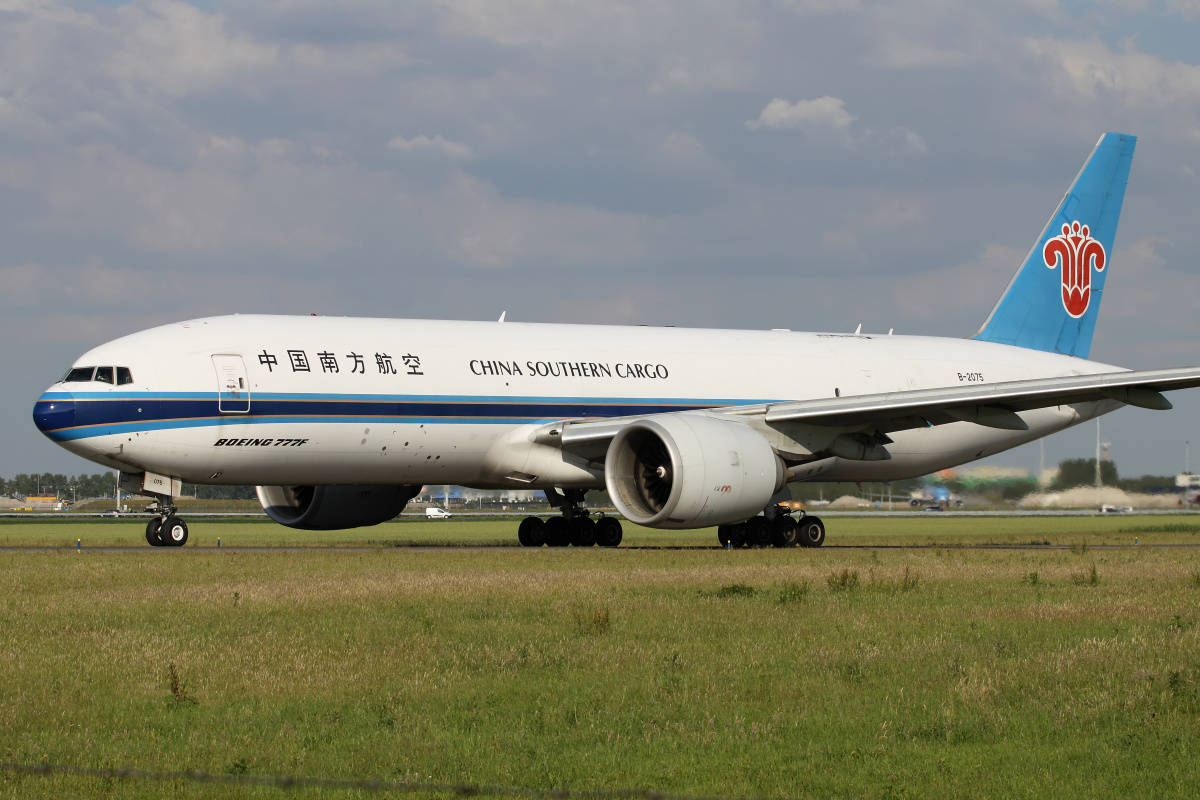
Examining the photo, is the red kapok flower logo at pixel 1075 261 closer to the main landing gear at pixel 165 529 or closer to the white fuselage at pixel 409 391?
the white fuselage at pixel 409 391

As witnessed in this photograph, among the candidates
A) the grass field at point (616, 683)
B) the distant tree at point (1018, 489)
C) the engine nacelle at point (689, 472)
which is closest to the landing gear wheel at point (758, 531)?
the engine nacelle at point (689, 472)

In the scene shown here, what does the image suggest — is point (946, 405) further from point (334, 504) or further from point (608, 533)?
point (334, 504)

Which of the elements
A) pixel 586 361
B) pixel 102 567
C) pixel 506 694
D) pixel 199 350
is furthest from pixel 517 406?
pixel 506 694

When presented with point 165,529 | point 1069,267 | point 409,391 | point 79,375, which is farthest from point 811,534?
point 79,375

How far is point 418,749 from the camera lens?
7348 millimetres

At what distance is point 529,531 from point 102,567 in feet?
36.1

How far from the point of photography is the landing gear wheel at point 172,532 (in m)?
23.2

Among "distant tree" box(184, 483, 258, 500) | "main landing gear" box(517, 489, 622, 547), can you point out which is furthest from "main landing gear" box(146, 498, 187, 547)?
"distant tree" box(184, 483, 258, 500)

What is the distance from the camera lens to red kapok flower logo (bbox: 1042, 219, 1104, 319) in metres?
32.8

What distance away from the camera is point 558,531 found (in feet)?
90.6

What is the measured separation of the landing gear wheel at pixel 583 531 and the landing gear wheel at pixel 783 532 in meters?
3.74

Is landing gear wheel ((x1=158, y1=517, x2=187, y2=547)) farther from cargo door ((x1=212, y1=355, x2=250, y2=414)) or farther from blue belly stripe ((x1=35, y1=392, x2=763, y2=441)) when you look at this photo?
cargo door ((x1=212, y1=355, x2=250, y2=414))

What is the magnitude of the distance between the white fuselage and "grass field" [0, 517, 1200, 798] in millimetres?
5622

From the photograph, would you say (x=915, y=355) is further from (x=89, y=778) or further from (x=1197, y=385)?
(x=89, y=778)
